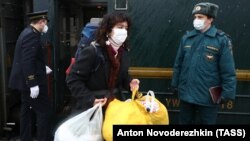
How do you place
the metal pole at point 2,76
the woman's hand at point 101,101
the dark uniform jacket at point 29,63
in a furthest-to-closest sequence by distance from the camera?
the metal pole at point 2,76 < the dark uniform jacket at point 29,63 < the woman's hand at point 101,101

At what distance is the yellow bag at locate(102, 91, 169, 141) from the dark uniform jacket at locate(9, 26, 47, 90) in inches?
67.2

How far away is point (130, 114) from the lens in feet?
8.64

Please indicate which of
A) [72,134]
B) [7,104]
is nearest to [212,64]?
[72,134]

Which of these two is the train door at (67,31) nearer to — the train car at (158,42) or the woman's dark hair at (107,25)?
the train car at (158,42)

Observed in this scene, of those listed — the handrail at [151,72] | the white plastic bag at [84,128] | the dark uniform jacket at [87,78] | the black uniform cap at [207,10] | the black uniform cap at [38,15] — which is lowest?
the white plastic bag at [84,128]

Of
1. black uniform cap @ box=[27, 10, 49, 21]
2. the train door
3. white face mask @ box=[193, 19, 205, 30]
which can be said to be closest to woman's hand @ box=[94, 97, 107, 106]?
white face mask @ box=[193, 19, 205, 30]

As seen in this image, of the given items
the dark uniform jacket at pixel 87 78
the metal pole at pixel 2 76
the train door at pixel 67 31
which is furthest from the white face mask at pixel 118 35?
the metal pole at pixel 2 76

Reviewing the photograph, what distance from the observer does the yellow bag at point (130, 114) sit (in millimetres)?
2631

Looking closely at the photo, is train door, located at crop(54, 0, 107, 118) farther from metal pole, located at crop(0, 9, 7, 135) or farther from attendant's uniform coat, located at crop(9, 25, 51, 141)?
metal pole, located at crop(0, 9, 7, 135)

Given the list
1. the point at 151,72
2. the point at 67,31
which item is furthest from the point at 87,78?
the point at 67,31

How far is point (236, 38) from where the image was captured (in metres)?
4.32

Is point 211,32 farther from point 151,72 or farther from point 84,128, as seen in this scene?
point 84,128

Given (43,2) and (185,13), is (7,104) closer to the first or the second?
(43,2)

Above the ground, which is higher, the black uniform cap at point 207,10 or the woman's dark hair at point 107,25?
the black uniform cap at point 207,10
